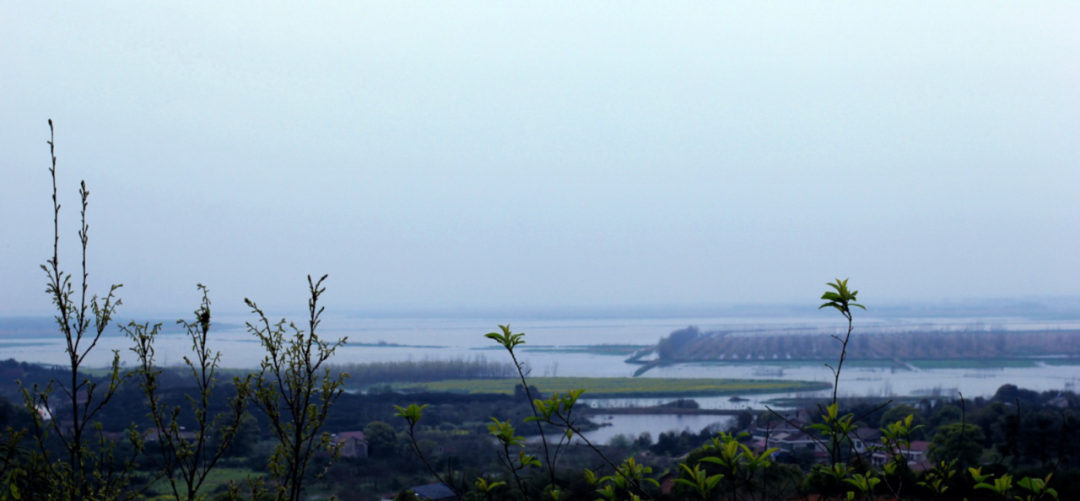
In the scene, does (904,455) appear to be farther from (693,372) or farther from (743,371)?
(743,371)

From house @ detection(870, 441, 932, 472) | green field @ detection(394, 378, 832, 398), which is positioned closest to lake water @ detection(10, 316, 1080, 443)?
green field @ detection(394, 378, 832, 398)

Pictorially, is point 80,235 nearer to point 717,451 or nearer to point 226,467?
point 717,451

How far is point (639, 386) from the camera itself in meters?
12.8

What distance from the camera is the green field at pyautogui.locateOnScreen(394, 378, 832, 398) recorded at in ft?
36.0

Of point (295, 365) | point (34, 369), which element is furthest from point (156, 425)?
point (34, 369)

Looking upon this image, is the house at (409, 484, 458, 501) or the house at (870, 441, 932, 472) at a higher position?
the house at (870, 441, 932, 472)

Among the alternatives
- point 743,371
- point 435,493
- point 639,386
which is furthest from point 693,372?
point 435,493

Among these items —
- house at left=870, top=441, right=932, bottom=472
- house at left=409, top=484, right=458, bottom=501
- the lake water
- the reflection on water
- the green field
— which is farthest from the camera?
the reflection on water

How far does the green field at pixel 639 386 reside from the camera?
11.0 m

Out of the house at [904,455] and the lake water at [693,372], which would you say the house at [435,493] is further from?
the lake water at [693,372]

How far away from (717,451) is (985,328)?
25791 millimetres

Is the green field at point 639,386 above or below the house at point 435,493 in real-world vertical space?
below

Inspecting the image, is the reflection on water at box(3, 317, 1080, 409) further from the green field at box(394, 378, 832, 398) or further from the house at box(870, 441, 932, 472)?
the house at box(870, 441, 932, 472)

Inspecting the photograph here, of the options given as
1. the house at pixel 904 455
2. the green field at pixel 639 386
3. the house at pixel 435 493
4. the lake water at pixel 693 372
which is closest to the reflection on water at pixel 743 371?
the lake water at pixel 693 372
